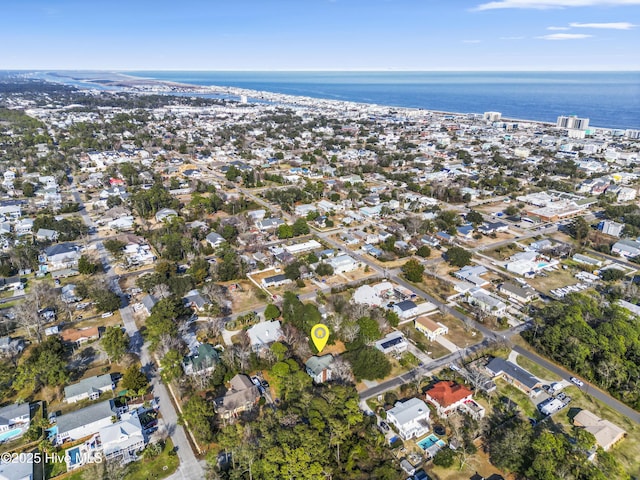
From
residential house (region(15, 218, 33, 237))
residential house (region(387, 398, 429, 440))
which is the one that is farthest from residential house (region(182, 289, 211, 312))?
residential house (region(15, 218, 33, 237))

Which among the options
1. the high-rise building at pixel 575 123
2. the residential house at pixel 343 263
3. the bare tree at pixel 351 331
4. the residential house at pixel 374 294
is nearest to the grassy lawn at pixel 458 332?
the residential house at pixel 374 294

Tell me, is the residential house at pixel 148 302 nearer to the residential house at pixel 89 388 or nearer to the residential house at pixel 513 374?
the residential house at pixel 89 388

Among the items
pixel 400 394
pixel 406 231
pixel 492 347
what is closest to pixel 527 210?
pixel 406 231

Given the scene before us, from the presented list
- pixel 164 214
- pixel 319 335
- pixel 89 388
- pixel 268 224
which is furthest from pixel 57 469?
pixel 164 214

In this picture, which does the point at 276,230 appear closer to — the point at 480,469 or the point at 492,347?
the point at 492,347

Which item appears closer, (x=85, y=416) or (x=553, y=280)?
(x=85, y=416)

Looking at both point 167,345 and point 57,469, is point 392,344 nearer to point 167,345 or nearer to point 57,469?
point 167,345

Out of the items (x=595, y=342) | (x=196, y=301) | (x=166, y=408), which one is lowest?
(x=166, y=408)
